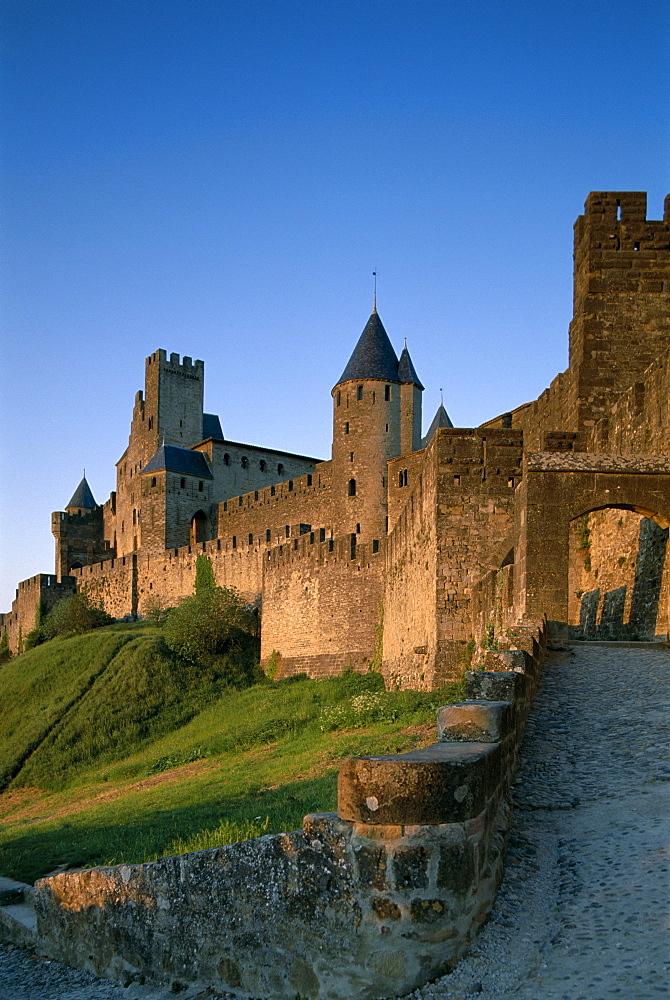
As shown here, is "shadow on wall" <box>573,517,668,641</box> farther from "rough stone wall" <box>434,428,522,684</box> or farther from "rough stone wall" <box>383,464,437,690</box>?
"rough stone wall" <box>383,464,437,690</box>

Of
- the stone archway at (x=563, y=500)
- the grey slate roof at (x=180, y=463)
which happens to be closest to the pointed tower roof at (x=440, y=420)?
the grey slate roof at (x=180, y=463)

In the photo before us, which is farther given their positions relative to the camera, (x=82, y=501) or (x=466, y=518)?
(x=82, y=501)

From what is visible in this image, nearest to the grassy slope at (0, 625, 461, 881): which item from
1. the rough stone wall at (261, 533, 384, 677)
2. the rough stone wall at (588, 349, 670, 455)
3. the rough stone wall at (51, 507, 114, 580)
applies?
the rough stone wall at (261, 533, 384, 677)

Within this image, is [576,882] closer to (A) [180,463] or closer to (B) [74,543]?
Result: (A) [180,463]

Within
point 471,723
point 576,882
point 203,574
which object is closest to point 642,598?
point 471,723

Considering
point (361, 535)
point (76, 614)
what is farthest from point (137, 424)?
point (361, 535)

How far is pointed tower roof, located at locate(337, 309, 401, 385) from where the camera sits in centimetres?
4297

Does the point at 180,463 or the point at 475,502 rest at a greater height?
the point at 180,463

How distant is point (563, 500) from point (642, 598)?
338 centimetres

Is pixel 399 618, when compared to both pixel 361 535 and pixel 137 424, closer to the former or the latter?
pixel 361 535

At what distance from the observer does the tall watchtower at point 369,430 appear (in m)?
41.3

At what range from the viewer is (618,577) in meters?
17.0

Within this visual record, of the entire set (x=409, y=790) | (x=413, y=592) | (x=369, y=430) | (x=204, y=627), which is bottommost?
(x=204, y=627)

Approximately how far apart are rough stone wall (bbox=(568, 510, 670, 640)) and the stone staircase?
1047 cm
